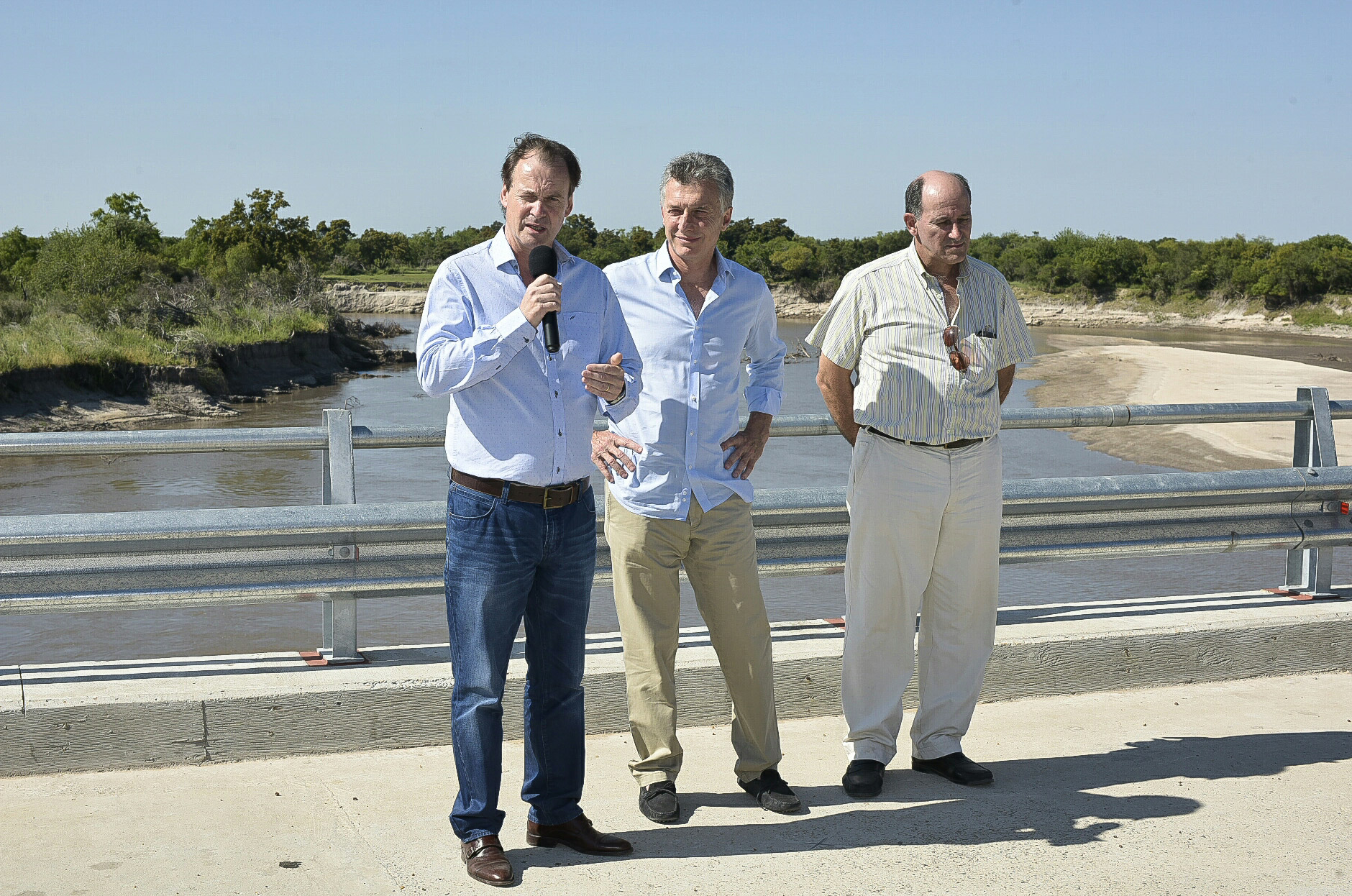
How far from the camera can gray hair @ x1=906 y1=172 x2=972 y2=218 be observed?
13.2ft

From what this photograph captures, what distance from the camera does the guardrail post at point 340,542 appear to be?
415 cm

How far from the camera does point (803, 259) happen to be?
102938 millimetres

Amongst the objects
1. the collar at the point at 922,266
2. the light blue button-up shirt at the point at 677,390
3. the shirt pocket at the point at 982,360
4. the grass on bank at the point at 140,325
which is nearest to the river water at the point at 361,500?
the light blue button-up shirt at the point at 677,390

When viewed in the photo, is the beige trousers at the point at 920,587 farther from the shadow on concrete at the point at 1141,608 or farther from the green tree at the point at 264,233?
the green tree at the point at 264,233

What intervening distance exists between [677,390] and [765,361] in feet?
1.32

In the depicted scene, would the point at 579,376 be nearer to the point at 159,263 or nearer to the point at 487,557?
the point at 487,557

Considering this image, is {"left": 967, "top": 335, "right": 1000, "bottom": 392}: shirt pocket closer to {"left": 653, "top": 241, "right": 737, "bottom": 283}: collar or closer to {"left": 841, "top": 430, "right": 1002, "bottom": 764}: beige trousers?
{"left": 841, "top": 430, "right": 1002, "bottom": 764}: beige trousers

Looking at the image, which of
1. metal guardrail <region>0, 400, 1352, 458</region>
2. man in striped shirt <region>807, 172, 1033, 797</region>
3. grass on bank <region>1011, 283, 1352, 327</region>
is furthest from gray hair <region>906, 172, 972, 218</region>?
grass on bank <region>1011, 283, 1352, 327</region>

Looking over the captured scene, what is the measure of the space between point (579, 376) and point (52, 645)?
6.33 metres

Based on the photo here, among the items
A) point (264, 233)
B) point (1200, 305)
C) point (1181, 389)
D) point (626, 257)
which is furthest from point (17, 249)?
point (1200, 305)

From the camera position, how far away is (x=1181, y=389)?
99.7 ft

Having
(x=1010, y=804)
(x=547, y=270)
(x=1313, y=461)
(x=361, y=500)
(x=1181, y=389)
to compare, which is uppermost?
(x=547, y=270)

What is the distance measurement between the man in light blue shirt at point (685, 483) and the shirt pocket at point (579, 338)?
0.84 feet

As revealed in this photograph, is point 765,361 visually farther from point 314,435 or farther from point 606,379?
point 314,435
